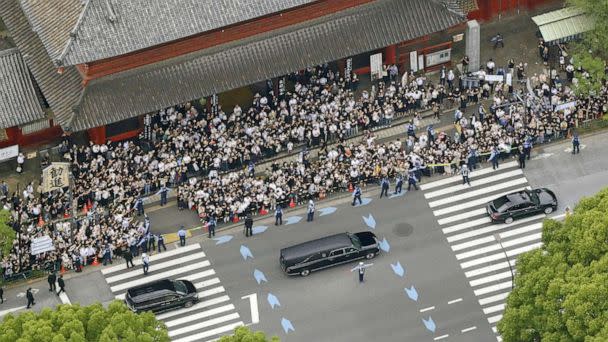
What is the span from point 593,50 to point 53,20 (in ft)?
128

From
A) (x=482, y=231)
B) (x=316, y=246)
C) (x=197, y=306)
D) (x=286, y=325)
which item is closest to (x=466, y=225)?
(x=482, y=231)

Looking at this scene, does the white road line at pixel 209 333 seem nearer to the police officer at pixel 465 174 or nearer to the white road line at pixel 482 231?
the white road line at pixel 482 231

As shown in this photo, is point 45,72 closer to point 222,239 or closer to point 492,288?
point 222,239

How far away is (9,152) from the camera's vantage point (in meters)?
103

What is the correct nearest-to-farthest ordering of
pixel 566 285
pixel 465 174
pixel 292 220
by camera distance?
1. pixel 566 285
2. pixel 292 220
3. pixel 465 174

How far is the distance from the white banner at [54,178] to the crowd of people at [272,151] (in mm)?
561

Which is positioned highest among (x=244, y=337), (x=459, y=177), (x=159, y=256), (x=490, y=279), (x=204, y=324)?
(x=459, y=177)

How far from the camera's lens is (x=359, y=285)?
94.2 m

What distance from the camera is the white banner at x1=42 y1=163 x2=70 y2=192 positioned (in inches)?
3910

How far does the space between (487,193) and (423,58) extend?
13283mm

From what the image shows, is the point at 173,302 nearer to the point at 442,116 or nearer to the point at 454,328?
the point at 454,328

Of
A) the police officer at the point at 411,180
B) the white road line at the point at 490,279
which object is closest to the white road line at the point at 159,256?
the police officer at the point at 411,180

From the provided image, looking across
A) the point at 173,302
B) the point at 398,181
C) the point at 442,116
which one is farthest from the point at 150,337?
the point at 442,116

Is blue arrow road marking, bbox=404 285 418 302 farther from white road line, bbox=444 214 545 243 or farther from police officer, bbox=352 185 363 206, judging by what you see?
police officer, bbox=352 185 363 206
